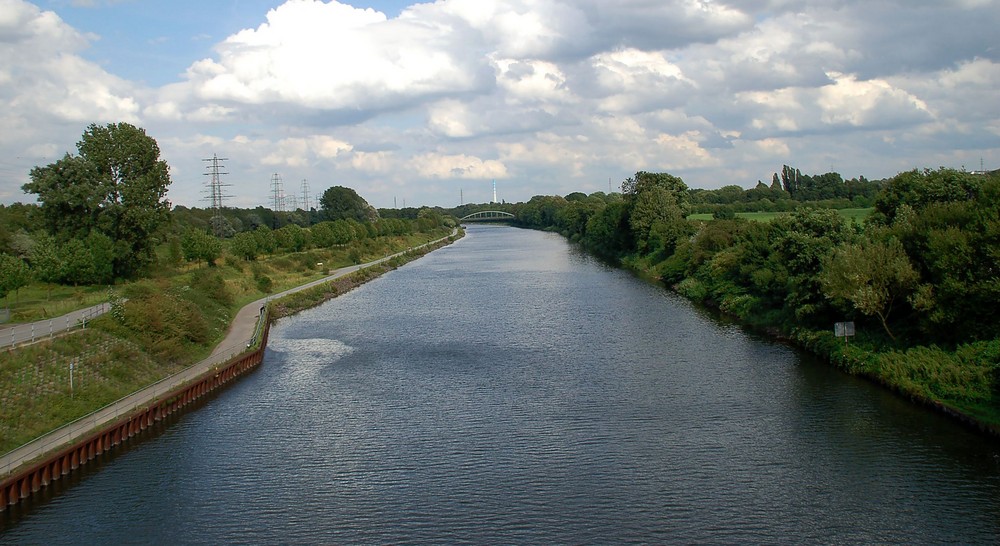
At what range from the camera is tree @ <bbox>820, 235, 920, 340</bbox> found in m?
26.2

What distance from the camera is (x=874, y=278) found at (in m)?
26.6

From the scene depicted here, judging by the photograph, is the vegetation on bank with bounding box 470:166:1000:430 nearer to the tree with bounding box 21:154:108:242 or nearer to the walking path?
the walking path

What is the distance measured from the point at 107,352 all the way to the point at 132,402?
386 centimetres

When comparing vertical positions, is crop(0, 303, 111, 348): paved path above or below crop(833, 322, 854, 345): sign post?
above

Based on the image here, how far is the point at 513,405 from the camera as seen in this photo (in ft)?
79.7

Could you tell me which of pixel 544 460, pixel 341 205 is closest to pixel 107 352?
pixel 544 460

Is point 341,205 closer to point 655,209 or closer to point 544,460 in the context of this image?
point 655,209

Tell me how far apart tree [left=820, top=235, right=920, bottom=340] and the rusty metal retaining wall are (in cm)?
2264

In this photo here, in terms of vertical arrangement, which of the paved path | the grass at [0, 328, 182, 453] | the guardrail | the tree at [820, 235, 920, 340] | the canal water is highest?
the tree at [820, 235, 920, 340]

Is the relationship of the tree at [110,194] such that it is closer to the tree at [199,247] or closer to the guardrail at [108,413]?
the tree at [199,247]

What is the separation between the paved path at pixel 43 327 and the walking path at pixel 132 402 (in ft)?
3.08

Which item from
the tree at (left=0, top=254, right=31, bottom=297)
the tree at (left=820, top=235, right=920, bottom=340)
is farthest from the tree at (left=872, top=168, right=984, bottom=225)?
the tree at (left=0, top=254, right=31, bottom=297)

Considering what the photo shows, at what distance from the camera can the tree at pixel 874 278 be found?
26172 millimetres

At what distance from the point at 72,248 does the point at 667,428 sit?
34.7 metres
